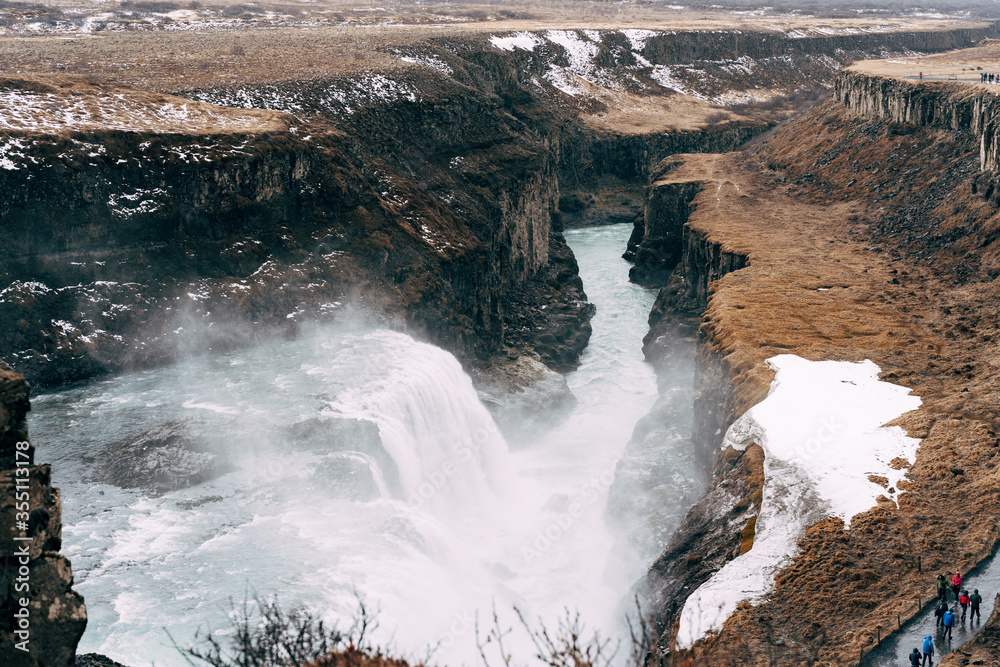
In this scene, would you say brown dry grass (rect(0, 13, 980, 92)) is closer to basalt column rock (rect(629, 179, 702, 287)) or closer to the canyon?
the canyon

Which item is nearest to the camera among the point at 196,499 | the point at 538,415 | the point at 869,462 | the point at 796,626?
the point at 796,626

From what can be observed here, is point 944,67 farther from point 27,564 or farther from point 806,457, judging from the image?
point 27,564

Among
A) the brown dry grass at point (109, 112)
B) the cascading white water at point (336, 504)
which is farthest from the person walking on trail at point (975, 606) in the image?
the brown dry grass at point (109, 112)

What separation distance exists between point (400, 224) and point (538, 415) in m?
13.6

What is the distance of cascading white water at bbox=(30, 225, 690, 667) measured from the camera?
25.9m

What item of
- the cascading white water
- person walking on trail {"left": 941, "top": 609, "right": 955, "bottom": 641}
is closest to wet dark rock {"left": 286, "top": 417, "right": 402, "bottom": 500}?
the cascading white water

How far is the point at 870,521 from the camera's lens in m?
25.5

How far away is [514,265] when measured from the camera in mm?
64250

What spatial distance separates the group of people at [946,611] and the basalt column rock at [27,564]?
55.5ft

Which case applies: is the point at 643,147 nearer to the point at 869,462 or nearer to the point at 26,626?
the point at 869,462

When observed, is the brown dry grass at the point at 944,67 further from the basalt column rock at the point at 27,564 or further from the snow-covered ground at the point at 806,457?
the basalt column rock at the point at 27,564

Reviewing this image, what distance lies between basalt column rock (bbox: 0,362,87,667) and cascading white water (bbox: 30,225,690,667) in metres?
9.25

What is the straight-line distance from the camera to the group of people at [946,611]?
19.6 metres

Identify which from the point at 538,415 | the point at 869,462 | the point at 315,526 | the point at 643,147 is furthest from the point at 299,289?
the point at 643,147
